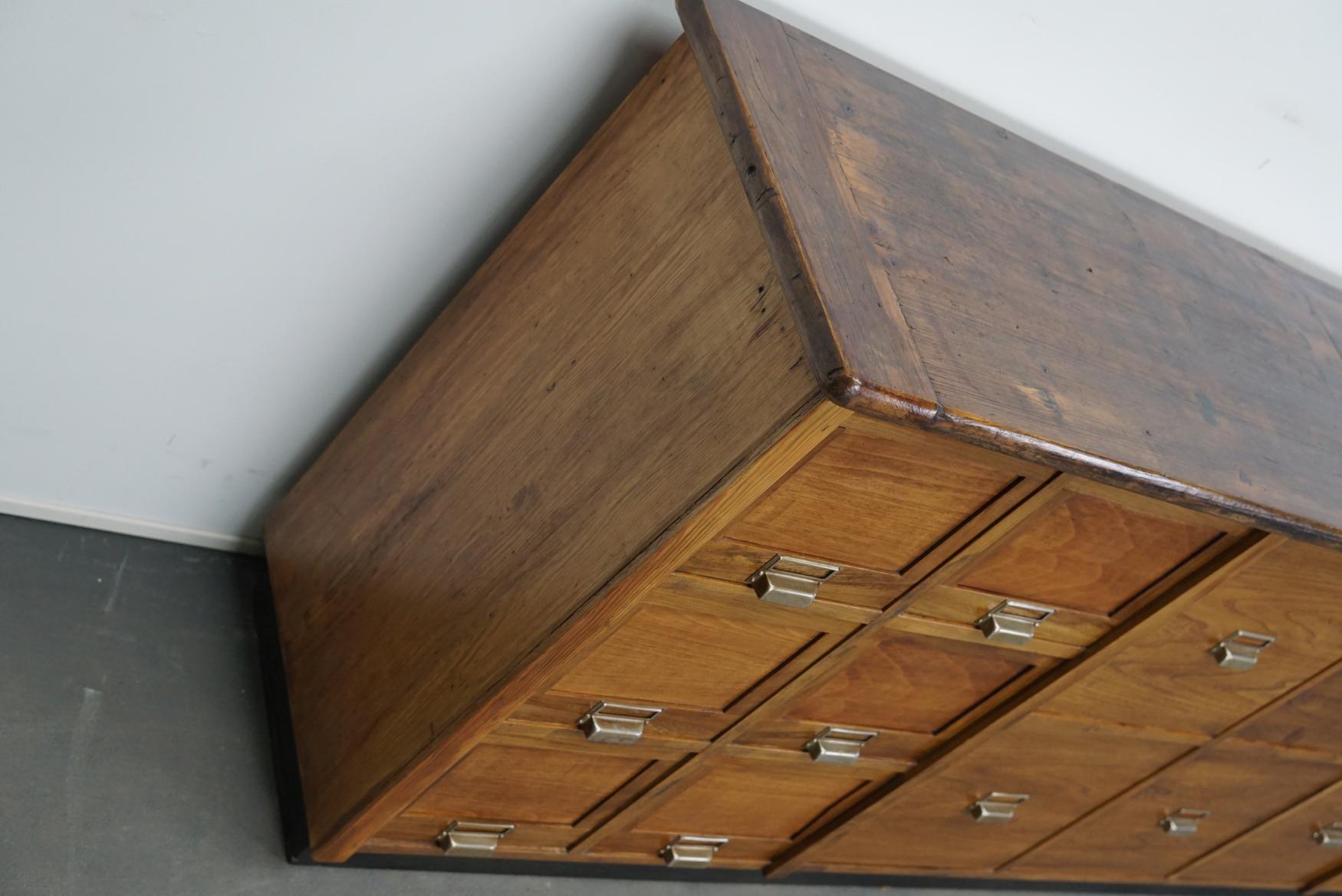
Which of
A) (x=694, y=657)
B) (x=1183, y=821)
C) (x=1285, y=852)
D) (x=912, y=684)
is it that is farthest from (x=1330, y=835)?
(x=694, y=657)

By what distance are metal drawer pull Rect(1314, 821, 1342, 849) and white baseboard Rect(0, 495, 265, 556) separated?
1.96 meters

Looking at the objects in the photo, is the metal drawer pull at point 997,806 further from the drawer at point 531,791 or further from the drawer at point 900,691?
the drawer at point 531,791

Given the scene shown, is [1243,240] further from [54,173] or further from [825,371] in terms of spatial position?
[54,173]

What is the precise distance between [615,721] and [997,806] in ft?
2.39

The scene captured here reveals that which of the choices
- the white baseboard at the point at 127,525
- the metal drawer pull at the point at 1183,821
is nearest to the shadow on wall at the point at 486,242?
the white baseboard at the point at 127,525

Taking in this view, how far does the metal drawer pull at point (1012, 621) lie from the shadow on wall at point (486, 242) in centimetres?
75

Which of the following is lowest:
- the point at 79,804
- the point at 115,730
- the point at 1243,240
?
the point at 79,804

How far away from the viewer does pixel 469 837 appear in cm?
143

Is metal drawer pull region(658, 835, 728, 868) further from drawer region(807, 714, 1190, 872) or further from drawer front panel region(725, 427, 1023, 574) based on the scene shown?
drawer front panel region(725, 427, 1023, 574)

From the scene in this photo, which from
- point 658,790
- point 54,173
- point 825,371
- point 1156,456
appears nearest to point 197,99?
point 54,173

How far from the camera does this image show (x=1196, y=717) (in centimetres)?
165

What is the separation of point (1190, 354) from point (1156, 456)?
9.6 inches

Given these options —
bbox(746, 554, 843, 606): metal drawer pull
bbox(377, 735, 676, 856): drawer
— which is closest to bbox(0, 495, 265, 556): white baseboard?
bbox(377, 735, 676, 856): drawer

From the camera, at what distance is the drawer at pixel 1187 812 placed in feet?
5.86
